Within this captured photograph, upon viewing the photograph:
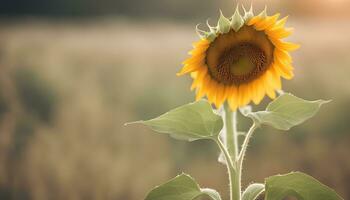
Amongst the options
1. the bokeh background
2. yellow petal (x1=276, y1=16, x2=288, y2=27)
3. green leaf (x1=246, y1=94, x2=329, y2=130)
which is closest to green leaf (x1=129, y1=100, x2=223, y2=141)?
green leaf (x1=246, y1=94, x2=329, y2=130)

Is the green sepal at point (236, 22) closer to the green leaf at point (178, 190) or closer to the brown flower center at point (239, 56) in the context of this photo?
the brown flower center at point (239, 56)

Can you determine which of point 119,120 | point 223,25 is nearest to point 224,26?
point 223,25

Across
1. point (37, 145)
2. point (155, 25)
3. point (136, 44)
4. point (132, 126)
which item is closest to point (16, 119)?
point (37, 145)

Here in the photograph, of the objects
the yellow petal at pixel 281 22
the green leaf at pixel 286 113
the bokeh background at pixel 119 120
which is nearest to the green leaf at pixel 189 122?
the green leaf at pixel 286 113

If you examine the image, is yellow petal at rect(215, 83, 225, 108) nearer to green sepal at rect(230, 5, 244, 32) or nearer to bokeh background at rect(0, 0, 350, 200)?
green sepal at rect(230, 5, 244, 32)

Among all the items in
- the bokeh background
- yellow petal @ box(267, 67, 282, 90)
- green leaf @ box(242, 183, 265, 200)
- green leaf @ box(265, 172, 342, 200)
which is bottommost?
the bokeh background

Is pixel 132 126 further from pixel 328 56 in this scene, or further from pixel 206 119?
pixel 206 119
